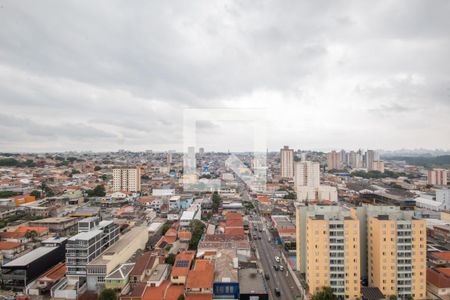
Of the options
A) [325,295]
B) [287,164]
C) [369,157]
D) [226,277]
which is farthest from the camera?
[369,157]

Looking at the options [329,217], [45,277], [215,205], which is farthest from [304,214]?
[215,205]

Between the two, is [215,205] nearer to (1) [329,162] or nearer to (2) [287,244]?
(2) [287,244]

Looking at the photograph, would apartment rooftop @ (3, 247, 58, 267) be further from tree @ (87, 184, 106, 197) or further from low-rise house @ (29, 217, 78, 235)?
tree @ (87, 184, 106, 197)

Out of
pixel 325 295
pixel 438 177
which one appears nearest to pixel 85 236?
pixel 325 295

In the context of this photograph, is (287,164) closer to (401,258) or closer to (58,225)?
(58,225)

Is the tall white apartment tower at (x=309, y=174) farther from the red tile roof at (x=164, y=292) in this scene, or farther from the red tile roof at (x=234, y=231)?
the red tile roof at (x=164, y=292)

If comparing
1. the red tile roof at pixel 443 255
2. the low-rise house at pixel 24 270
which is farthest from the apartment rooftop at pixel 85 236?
the red tile roof at pixel 443 255

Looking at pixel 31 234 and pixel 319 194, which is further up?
pixel 319 194

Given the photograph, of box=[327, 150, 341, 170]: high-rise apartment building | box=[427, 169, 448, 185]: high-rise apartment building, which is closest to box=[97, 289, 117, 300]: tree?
box=[427, 169, 448, 185]: high-rise apartment building
